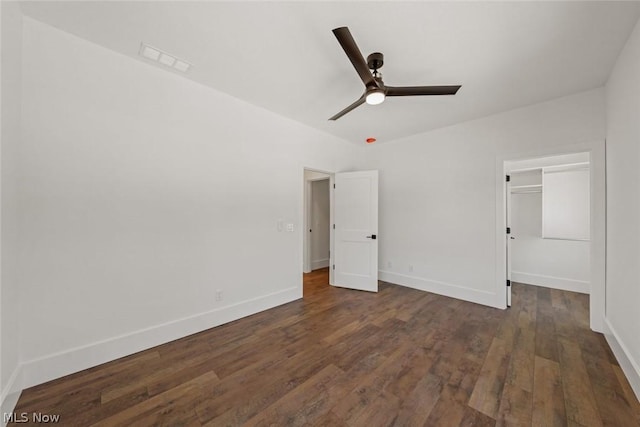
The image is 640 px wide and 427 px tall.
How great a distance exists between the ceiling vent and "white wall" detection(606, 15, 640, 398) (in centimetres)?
380

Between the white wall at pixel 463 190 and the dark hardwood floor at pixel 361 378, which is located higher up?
the white wall at pixel 463 190

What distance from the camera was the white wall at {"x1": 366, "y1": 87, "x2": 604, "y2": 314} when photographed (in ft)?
9.29

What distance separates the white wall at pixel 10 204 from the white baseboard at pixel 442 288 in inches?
180

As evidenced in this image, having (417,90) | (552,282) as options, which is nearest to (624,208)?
(417,90)

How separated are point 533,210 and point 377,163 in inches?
124

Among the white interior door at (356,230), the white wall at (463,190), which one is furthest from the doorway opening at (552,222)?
the white interior door at (356,230)

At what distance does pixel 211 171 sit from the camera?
105 inches

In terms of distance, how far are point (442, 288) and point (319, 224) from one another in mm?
2999

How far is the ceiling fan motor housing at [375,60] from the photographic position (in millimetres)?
1995

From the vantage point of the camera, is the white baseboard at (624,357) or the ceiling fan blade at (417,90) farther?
the ceiling fan blade at (417,90)

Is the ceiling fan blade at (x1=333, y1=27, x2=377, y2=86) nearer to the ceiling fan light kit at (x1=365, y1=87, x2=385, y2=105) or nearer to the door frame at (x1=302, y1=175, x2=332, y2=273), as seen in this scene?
the ceiling fan light kit at (x1=365, y1=87, x2=385, y2=105)

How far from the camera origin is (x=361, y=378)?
→ 1.87 m

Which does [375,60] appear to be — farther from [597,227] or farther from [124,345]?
[124,345]

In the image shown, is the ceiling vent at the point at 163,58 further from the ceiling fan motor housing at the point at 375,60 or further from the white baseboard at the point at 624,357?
the white baseboard at the point at 624,357
